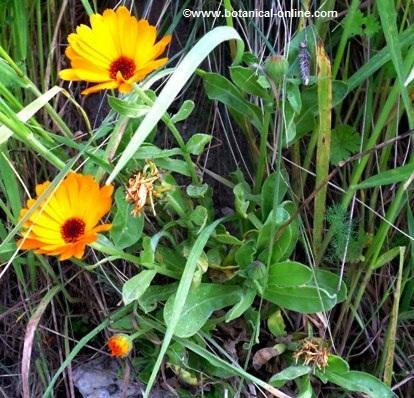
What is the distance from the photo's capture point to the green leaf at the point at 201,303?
37.5 inches

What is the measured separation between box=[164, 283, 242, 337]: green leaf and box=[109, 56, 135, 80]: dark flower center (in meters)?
0.31

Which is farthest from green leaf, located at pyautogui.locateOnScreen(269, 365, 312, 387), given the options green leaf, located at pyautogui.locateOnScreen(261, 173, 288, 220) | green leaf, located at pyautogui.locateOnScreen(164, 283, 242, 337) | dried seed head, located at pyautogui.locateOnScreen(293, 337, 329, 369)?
green leaf, located at pyautogui.locateOnScreen(261, 173, 288, 220)

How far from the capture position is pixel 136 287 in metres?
0.91

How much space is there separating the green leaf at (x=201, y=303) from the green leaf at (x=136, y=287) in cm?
5

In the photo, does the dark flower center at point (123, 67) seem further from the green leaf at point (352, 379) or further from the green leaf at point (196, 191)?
the green leaf at point (352, 379)

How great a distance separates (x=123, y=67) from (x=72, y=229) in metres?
0.21

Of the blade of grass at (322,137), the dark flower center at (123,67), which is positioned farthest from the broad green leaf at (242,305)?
the dark flower center at (123,67)

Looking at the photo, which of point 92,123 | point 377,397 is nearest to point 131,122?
point 92,123

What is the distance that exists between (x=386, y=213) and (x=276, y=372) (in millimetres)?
291

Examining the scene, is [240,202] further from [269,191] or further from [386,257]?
[386,257]

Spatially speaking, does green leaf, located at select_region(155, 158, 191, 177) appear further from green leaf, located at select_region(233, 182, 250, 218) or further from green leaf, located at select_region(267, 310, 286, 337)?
green leaf, located at select_region(267, 310, 286, 337)

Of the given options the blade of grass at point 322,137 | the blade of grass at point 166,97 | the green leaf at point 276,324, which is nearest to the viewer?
the blade of grass at point 166,97

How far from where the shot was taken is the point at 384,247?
1075 millimetres

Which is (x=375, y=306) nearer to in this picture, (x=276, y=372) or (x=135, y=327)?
(x=276, y=372)
